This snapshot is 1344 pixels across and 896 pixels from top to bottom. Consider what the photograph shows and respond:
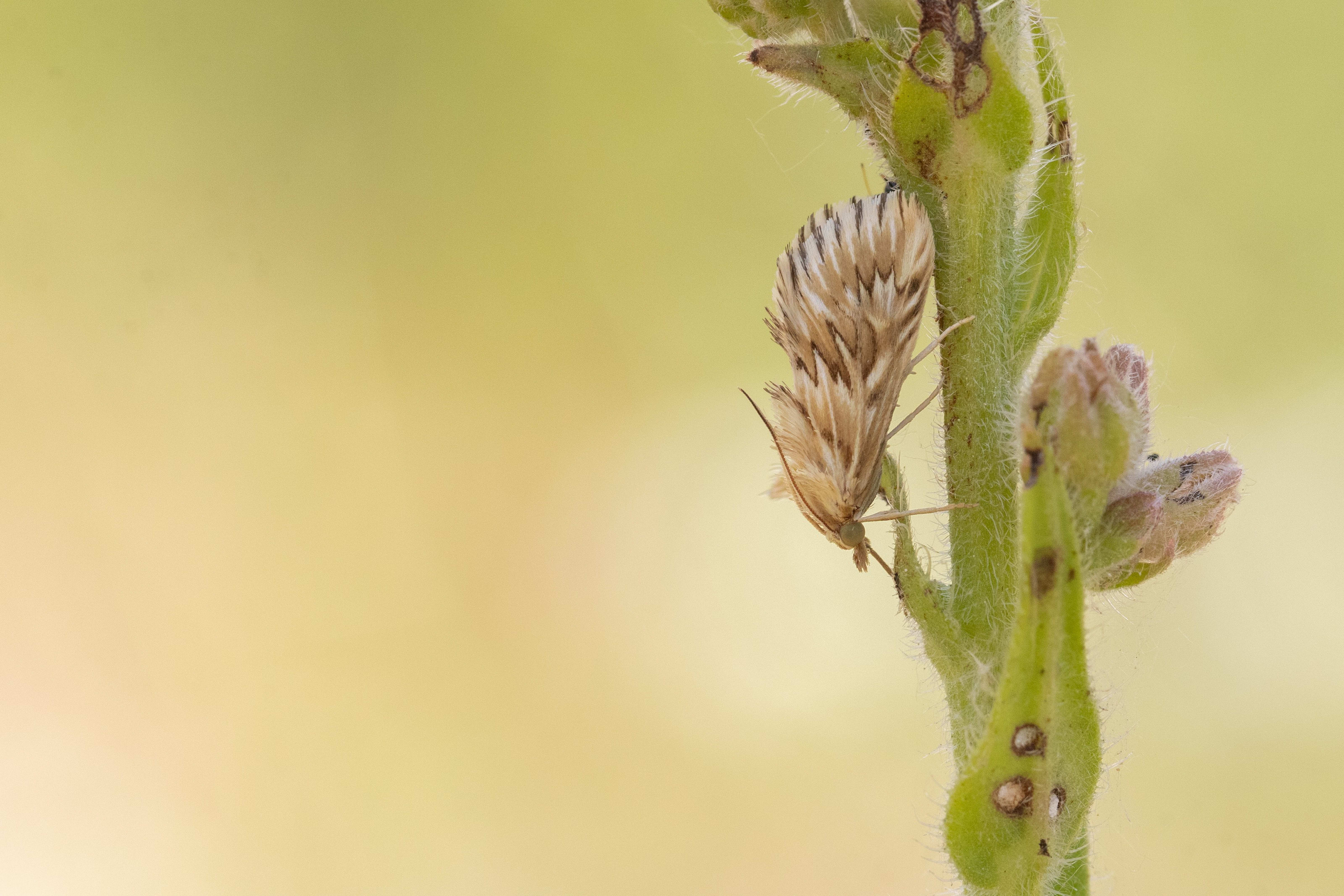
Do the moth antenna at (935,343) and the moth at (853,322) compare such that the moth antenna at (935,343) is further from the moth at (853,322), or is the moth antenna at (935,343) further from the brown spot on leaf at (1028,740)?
the brown spot on leaf at (1028,740)

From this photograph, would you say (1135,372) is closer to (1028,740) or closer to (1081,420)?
(1081,420)

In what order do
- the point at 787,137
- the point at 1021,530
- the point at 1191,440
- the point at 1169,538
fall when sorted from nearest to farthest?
the point at 1021,530
the point at 1169,538
the point at 1191,440
the point at 787,137

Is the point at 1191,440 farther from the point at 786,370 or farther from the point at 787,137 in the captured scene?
the point at 787,137

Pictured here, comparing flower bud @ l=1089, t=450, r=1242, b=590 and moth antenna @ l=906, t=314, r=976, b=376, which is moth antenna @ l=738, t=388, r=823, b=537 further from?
flower bud @ l=1089, t=450, r=1242, b=590

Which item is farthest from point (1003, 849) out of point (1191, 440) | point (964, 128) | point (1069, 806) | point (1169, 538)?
Result: point (1191, 440)

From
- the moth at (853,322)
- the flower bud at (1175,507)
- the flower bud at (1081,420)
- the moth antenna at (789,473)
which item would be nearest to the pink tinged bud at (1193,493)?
the flower bud at (1175,507)

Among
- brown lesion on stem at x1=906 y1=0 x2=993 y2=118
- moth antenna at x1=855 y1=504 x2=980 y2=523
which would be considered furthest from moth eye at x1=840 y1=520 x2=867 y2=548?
brown lesion on stem at x1=906 y1=0 x2=993 y2=118
